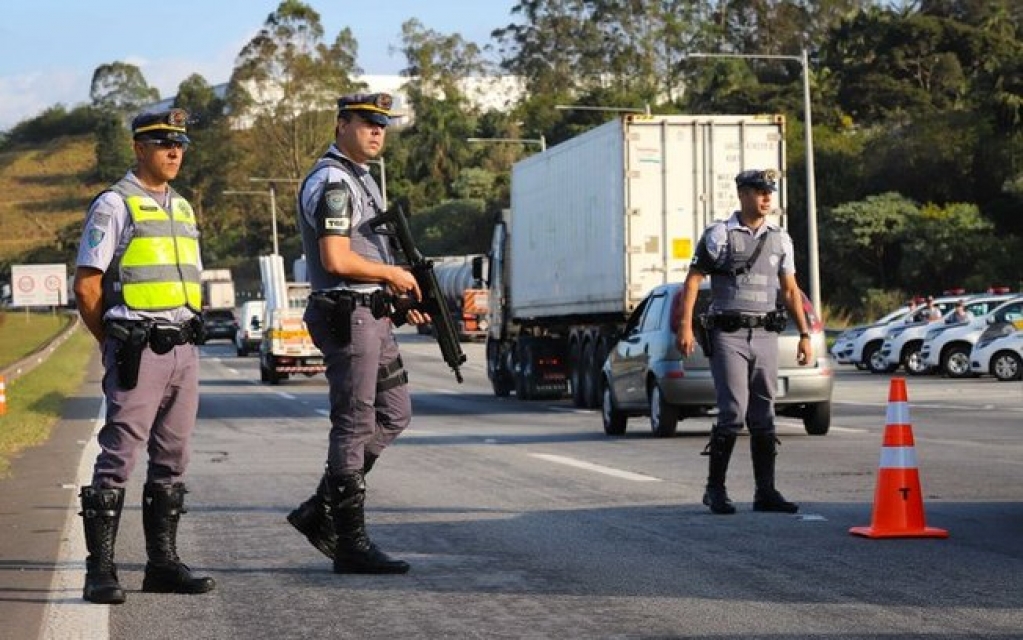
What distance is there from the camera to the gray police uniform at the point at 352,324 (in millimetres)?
8641

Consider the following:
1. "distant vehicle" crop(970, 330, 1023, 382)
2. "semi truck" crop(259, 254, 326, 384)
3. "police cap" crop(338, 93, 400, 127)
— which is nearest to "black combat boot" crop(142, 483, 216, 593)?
"police cap" crop(338, 93, 400, 127)

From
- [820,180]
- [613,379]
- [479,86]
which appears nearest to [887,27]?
[820,180]

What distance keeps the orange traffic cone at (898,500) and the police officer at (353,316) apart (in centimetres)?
260

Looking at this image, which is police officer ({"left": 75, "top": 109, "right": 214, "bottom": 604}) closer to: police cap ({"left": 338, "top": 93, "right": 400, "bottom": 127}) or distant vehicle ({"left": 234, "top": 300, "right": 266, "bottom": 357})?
police cap ({"left": 338, "top": 93, "right": 400, "bottom": 127})

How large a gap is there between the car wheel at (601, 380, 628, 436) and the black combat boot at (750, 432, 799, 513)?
927cm

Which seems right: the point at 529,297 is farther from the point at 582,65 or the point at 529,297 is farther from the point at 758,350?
the point at 582,65

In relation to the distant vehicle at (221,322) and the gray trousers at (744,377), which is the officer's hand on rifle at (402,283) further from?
the distant vehicle at (221,322)

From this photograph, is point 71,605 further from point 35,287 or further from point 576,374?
point 35,287

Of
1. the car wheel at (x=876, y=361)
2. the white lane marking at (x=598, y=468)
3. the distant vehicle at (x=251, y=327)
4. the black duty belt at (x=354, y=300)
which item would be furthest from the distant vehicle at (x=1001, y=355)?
the distant vehicle at (x=251, y=327)

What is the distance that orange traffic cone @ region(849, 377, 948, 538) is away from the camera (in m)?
9.96

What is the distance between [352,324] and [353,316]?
4 centimetres

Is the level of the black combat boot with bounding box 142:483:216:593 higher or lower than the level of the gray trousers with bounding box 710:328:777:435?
lower

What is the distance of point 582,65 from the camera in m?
114

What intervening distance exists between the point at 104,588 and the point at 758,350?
4.73 m
